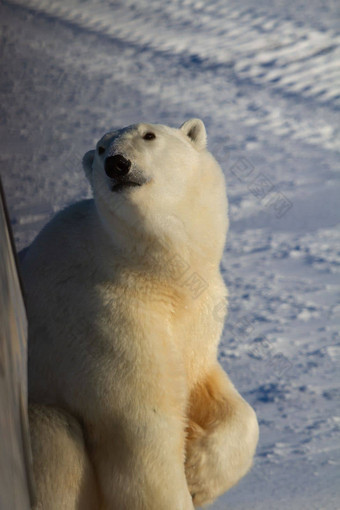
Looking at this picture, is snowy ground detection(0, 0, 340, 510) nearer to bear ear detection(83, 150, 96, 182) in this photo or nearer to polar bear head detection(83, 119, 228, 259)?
bear ear detection(83, 150, 96, 182)

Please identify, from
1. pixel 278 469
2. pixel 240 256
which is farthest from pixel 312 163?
pixel 278 469

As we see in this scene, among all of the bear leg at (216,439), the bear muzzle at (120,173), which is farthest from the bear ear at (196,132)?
the bear leg at (216,439)

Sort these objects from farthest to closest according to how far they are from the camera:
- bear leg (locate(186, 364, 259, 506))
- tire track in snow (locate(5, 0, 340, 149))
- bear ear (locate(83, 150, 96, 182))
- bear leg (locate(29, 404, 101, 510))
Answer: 1. tire track in snow (locate(5, 0, 340, 149))
2. bear ear (locate(83, 150, 96, 182))
3. bear leg (locate(186, 364, 259, 506))
4. bear leg (locate(29, 404, 101, 510))

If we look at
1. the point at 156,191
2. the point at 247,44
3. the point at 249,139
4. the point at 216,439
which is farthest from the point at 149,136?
the point at 247,44

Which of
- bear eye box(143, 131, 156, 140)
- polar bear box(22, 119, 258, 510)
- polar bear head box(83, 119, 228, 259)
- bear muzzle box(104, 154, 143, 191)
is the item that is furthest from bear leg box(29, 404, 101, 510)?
bear eye box(143, 131, 156, 140)

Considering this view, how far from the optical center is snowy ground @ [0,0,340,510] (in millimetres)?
2697

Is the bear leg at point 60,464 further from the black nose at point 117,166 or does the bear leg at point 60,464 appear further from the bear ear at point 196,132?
the bear ear at point 196,132

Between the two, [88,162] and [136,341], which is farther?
[88,162]

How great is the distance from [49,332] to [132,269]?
0.24 meters

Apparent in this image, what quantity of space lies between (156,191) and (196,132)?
0.33 m

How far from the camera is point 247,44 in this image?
3.05m

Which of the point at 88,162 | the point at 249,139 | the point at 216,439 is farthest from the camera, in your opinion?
the point at 249,139

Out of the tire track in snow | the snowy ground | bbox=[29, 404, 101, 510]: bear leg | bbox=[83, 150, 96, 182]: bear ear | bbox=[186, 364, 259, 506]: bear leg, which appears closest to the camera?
bbox=[29, 404, 101, 510]: bear leg

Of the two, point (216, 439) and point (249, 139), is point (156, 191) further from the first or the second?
point (249, 139)
